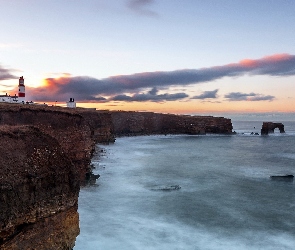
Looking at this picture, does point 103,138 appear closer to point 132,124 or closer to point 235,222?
point 132,124

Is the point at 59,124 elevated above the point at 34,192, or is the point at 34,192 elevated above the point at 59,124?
the point at 59,124

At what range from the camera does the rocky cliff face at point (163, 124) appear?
10825 cm

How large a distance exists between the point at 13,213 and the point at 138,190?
64.4ft

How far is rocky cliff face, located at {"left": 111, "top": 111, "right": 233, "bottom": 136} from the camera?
108250mm

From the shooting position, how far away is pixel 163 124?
390 feet

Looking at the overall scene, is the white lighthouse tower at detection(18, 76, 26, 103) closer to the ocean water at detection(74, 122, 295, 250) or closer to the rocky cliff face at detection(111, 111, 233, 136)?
the ocean water at detection(74, 122, 295, 250)

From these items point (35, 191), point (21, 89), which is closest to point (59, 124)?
point (35, 191)

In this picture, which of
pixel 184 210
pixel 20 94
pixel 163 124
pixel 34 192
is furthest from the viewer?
pixel 163 124

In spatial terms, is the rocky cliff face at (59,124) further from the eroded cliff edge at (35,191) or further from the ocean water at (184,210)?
the eroded cliff edge at (35,191)

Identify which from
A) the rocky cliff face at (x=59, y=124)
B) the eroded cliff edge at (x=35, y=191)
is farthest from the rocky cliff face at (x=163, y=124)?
the eroded cliff edge at (x=35, y=191)

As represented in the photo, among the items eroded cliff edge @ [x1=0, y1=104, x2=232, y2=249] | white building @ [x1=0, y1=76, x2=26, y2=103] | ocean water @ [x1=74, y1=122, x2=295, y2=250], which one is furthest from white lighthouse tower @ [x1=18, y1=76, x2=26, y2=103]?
eroded cliff edge @ [x1=0, y1=104, x2=232, y2=249]

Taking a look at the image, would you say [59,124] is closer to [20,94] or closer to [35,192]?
[35,192]

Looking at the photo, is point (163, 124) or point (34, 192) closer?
point (34, 192)

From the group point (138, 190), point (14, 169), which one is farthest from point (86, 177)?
point (14, 169)
